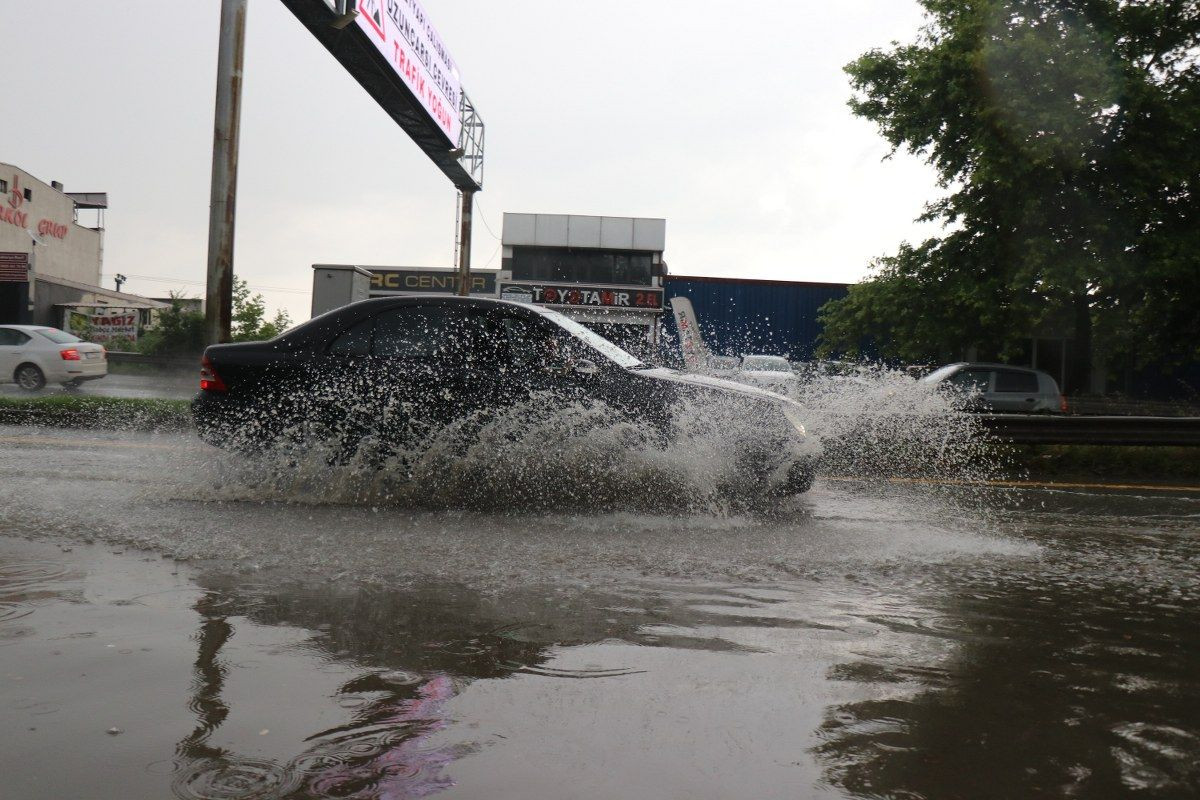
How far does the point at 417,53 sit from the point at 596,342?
1474cm

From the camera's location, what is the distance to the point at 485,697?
2.79m

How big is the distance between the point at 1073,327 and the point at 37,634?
1115 inches

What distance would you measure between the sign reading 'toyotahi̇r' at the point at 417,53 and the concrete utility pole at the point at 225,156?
300 centimetres

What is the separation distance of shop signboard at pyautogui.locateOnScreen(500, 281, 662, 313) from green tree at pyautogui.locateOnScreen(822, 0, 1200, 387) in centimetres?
1258

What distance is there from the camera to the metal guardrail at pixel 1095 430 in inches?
400

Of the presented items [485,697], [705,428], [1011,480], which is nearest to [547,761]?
[485,697]

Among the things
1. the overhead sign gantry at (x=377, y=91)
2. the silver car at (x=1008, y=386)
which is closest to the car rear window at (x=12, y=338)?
the overhead sign gantry at (x=377, y=91)

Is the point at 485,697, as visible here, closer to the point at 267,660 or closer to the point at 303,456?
the point at 267,660

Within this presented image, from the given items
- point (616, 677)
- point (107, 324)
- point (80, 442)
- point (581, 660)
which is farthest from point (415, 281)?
point (616, 677)

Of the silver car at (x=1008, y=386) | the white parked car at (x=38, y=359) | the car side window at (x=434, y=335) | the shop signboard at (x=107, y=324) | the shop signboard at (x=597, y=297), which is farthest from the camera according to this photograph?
the shop signboard at (x=107, y=324)

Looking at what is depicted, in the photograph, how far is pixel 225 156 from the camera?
12.9 metres

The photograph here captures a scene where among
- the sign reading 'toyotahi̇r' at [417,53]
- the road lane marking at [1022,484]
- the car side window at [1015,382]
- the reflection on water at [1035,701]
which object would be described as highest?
the sign reading 'toyotahi̇r' at [417,53]

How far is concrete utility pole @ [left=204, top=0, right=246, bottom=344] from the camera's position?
12.8 m

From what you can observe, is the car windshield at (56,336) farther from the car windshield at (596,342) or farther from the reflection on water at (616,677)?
the reflection on water at (616,677)
